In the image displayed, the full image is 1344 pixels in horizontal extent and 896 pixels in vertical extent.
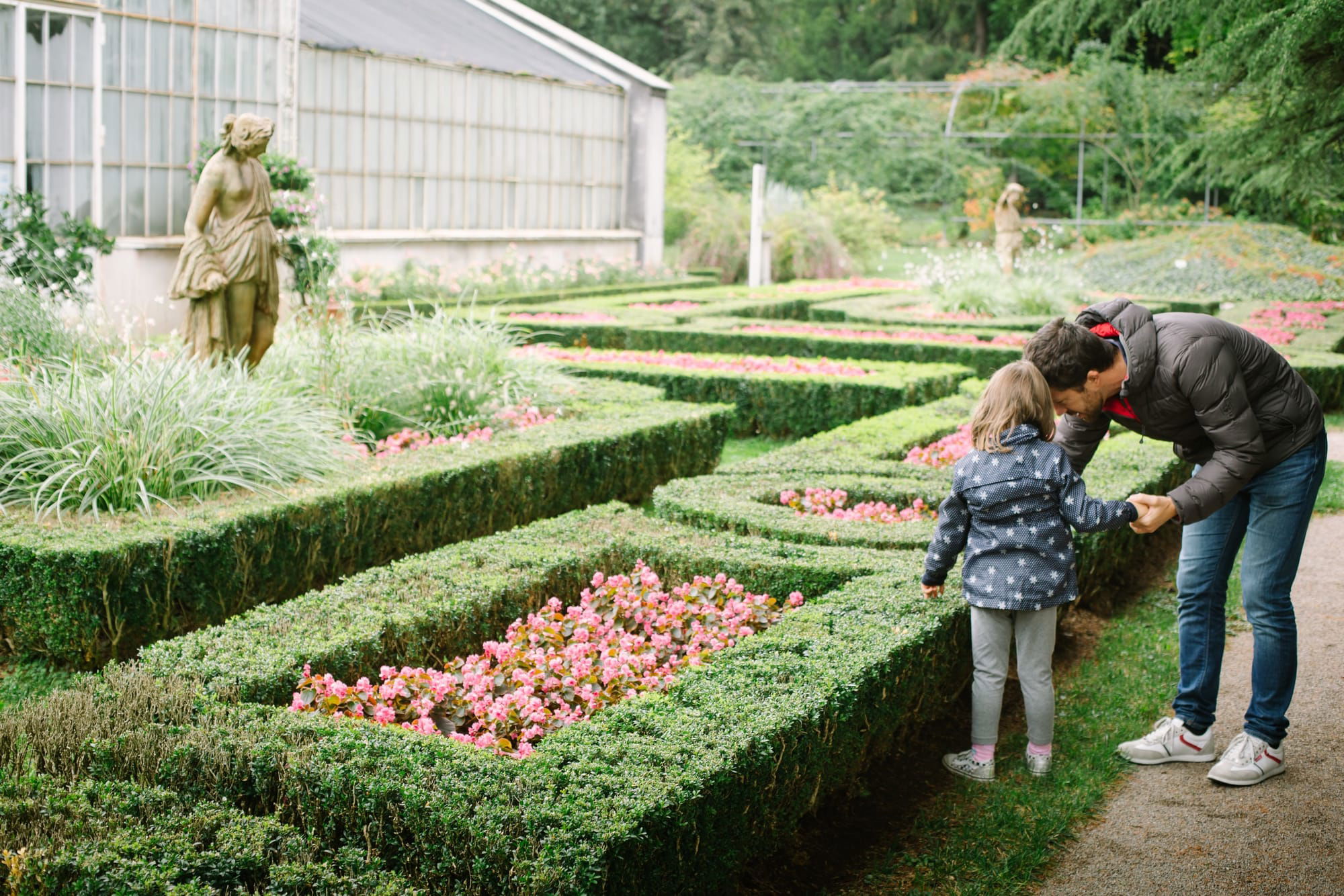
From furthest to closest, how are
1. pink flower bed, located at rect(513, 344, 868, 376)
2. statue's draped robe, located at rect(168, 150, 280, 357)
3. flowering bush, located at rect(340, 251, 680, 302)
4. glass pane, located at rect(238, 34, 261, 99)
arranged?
flowering bush, located at rect(340, 251, 680, 302)
glass pane, located at rect(238, 34, 261, 99)
pink flower bed, located at rect(513, 344, 868, 376)
statue's draped robe, located at rect(168, 150, 280, 357)

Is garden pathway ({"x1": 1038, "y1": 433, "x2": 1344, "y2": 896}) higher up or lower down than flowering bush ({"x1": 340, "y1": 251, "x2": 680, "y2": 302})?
lower down

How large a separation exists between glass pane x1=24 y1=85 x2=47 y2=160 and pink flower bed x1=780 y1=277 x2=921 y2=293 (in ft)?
32.4

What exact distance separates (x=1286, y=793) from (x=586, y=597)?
2.16 metres

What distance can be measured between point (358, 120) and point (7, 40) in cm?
562

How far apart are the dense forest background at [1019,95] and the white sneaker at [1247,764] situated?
5.07 m

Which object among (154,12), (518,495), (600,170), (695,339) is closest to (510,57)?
(600,170)

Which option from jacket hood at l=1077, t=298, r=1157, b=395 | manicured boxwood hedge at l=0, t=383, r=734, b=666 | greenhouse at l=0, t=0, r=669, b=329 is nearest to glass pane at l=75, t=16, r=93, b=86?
greenhouse at l=0, t=0, r=669, b=329

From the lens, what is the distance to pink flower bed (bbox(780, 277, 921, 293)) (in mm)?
18516

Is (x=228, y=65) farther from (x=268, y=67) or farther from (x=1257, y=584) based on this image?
(x=1257, y=584)

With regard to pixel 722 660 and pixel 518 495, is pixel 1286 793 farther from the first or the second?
pixel 518 495

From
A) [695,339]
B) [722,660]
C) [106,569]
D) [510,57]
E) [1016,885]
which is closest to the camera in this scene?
[1016,885]

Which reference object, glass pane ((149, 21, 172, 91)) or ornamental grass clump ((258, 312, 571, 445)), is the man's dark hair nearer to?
ornamental grass clump ((258, 312, 571, 445))

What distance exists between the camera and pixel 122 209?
12.0 m

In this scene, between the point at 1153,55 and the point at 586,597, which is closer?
the point at 586,597
